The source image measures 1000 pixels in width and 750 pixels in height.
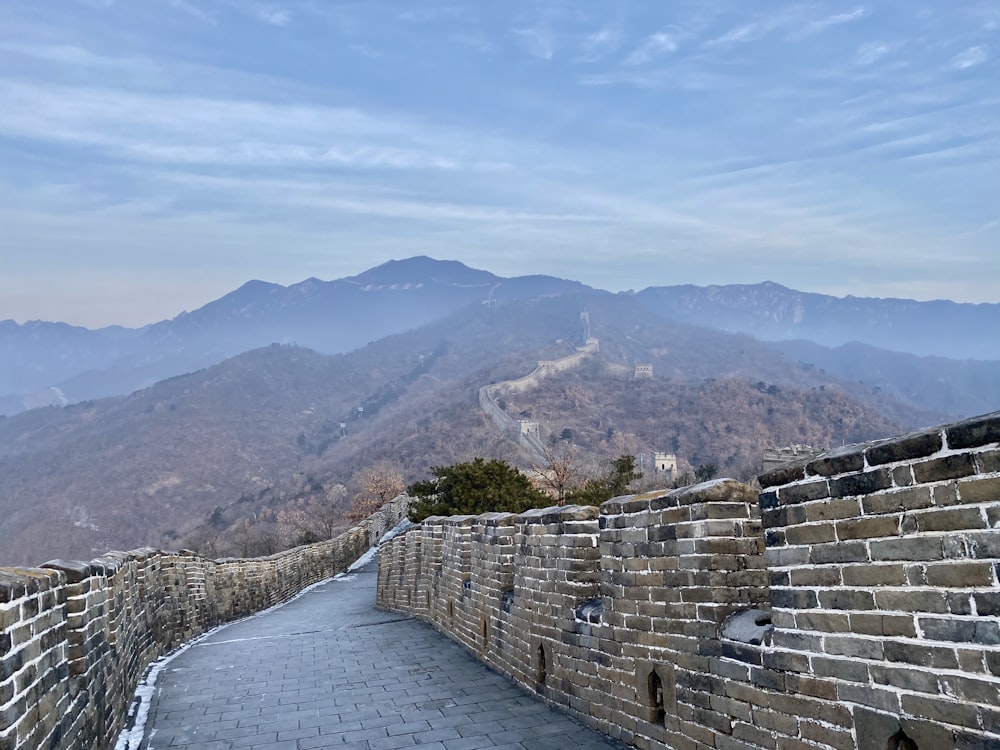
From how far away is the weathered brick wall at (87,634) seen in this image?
3.51 metres

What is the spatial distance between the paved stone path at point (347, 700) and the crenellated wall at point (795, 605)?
1.70 ft

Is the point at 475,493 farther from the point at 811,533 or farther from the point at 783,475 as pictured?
the point at 811,533

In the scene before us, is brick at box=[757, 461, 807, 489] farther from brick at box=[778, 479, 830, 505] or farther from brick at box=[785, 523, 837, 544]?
brick at box=[785, 523, 837, 544]

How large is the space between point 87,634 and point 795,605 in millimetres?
4567

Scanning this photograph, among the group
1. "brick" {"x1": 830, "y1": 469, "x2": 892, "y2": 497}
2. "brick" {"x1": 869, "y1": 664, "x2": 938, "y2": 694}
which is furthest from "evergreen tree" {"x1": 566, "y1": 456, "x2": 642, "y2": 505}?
"brick" {"x1": 869, "y1": 664, "x2": 938, "y2": 694}

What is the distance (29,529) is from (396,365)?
11239 cm

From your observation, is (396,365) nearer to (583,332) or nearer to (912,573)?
(583,332)

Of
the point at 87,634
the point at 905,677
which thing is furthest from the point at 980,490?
the point at 87,634

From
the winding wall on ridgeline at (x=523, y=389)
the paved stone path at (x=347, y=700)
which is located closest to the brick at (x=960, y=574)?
the paved stone path at (x=347, y=700)

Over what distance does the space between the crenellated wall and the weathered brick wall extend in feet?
11.1

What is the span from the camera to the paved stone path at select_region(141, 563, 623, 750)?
5855 millimetres

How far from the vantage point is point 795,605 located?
11.7ft

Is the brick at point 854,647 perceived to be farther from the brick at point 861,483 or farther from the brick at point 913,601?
the brick at point 861,483

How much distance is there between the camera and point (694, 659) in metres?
4.56
